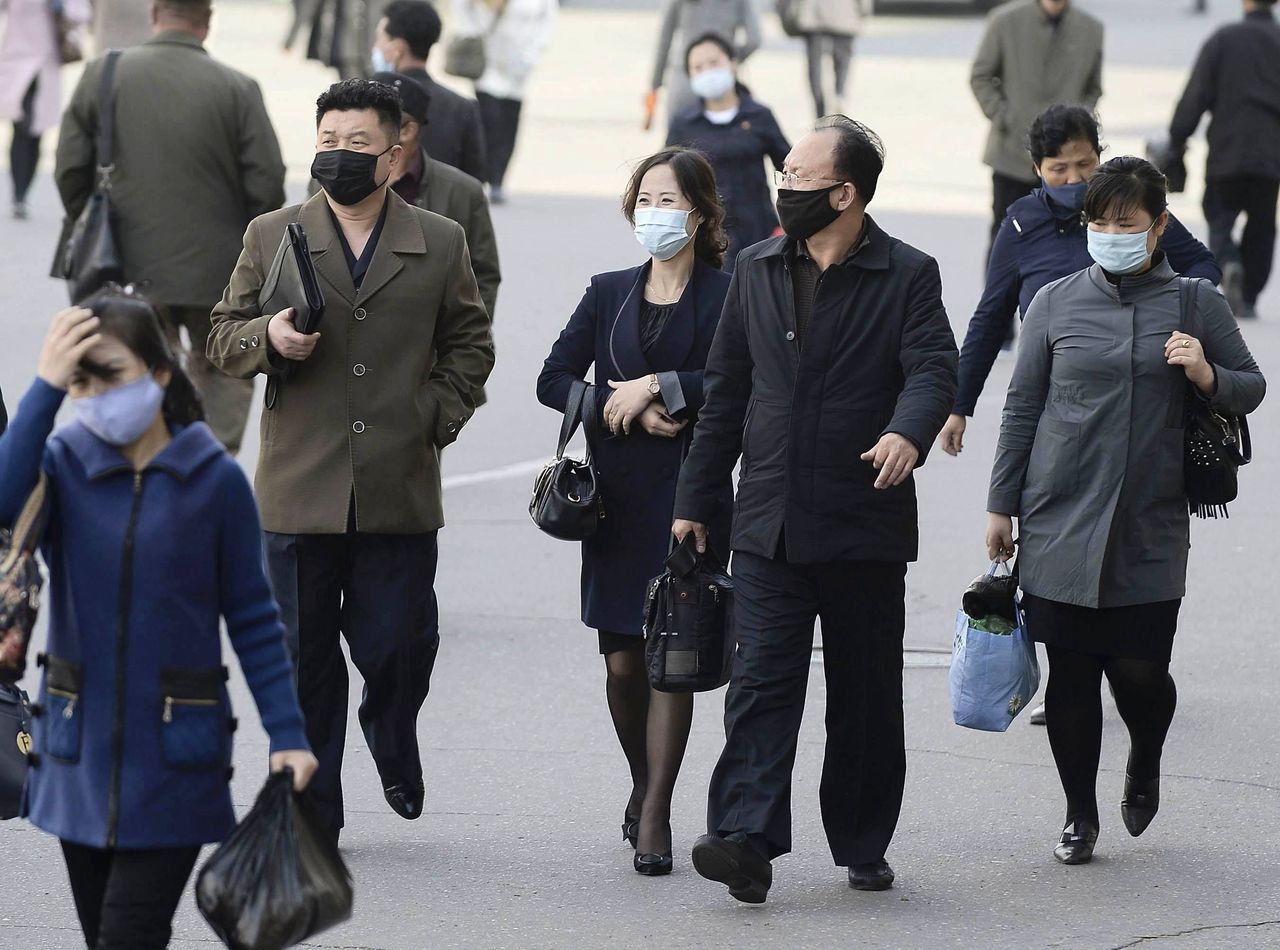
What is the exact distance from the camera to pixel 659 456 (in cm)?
584

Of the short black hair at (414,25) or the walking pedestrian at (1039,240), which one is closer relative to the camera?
the walking pedestrian at (1039,240)

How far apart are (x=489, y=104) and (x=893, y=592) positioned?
40.5 ft

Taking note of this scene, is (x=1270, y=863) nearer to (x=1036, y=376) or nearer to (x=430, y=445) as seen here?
(x=1036, y=376)

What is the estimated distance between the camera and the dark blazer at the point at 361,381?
5539 mm

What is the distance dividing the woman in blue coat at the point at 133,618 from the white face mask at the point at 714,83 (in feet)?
25.2

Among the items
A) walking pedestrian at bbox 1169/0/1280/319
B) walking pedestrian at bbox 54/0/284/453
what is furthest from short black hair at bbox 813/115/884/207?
walking pedestrian at bbox 1169/0/1280/319

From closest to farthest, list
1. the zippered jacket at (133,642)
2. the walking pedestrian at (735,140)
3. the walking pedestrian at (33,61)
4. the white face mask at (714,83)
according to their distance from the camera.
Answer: the zippered jacket at (133,642), the walking pedestrian at (735,140), the white face mask at (714,83), the walking pedestrian at (33,61)

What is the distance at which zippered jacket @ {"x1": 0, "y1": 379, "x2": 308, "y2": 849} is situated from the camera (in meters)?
3.90

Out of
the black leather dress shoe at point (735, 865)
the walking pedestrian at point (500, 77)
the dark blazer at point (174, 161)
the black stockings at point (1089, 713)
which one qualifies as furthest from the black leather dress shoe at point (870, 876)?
the walking pedestrian at point (500, 77)

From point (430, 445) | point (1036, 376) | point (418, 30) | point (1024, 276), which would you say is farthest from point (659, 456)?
point (418, 30)

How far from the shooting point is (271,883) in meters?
3.84

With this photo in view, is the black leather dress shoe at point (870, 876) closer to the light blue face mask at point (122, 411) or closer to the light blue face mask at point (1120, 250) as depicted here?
the light blue face mask at point (1120, 250)

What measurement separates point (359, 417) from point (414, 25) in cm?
297

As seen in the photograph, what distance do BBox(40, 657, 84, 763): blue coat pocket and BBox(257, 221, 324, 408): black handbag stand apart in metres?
1.57
